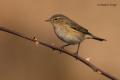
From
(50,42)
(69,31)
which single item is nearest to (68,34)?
(69,31)

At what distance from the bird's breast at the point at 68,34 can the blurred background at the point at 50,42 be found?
1.08 ft

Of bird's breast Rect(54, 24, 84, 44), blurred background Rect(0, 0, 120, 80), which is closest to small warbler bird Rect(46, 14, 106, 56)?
bird's breast Rect(54, 24, 84, 44)

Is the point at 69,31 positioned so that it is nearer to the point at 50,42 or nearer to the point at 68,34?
the point at 68,34

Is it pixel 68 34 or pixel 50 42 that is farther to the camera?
pixel 50 42

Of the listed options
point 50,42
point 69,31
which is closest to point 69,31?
point 69,31

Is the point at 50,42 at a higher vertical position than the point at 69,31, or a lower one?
lower

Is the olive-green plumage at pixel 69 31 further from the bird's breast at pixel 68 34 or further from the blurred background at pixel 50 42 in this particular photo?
the blurred background at pixel 50 42

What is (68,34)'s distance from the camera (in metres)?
1.05

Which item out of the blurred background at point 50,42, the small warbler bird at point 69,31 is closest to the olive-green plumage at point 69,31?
the small warbler bird at point 69,31

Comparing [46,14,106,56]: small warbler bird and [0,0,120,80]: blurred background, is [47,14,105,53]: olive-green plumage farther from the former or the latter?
[0,0,120,80]: blurred background

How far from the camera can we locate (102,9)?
1431 millimetres

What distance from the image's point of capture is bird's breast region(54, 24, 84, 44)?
3.33 ft

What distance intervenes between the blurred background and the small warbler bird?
1.03 feet

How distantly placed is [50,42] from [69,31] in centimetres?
36
